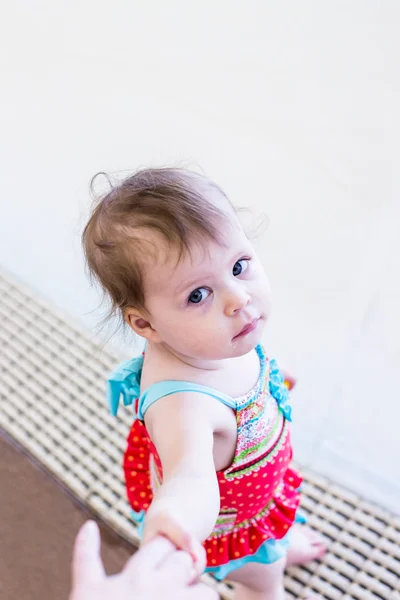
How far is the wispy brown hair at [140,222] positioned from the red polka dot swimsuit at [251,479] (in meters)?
0.14

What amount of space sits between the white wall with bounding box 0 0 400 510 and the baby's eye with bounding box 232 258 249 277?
0.38 meters

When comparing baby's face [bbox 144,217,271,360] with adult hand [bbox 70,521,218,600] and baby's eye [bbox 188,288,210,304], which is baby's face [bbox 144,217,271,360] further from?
adult hand [bbox 70,521,218,600]

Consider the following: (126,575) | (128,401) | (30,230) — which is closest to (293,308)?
(128,401)

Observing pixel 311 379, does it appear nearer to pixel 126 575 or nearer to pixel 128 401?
pixel 128 401

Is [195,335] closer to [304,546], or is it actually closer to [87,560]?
[87,560]

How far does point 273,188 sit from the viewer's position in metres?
1.21

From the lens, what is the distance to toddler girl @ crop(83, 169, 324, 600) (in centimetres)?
54

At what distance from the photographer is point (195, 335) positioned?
575 mm

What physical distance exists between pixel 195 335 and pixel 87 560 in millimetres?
242

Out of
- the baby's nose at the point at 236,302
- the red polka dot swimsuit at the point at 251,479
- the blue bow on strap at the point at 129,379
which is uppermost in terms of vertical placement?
the baby's nose at the point at 236,302

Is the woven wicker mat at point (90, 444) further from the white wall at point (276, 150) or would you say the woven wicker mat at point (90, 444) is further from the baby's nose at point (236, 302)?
the baby's nose at point (236, 302)

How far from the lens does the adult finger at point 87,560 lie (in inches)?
14.2

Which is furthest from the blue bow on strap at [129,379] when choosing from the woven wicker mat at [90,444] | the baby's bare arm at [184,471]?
the woven wicker mat at [90,444]

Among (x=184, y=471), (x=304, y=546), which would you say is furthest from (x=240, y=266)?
(x=304, y=546)
